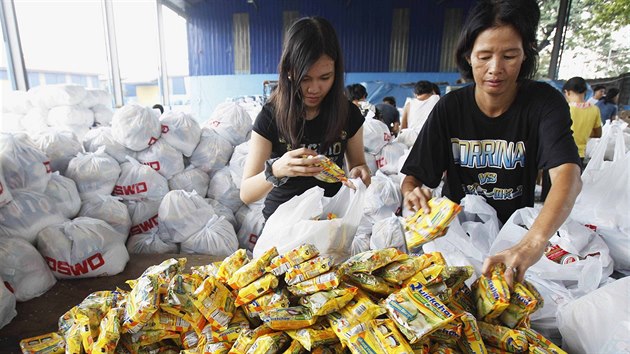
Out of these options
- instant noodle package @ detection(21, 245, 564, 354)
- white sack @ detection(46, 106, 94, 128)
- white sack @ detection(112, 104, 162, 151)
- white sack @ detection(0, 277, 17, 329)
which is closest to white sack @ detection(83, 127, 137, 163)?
white sack @ detection(112, 104, 162, 151)

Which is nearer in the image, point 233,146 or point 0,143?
point 0,143

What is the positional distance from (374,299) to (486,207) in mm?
731

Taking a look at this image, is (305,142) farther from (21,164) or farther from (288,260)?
(21,164)

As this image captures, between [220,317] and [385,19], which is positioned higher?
[385,19]

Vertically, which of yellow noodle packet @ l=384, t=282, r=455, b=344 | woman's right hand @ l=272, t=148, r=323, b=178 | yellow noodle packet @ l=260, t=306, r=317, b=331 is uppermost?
woman's right hand @ l=272, t=148, r=323, b=178

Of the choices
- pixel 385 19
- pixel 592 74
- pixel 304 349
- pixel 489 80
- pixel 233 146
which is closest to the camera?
pixel 304 349

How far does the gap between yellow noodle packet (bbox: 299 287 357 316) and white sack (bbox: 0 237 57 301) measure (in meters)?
1.55

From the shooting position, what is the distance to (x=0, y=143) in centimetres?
185

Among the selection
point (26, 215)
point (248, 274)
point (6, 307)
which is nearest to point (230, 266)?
point (248, 274)

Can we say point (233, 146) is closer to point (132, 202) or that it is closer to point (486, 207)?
point (132, 202)

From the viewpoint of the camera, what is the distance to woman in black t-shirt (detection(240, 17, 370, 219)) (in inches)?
47.4

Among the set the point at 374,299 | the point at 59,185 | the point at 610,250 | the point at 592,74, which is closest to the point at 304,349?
the point at 374,299

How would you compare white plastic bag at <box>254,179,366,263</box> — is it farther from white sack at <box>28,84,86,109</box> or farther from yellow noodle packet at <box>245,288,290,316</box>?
white sack at <box>28,84,86,109</box>

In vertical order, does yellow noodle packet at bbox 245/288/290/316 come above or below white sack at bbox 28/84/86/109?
below
